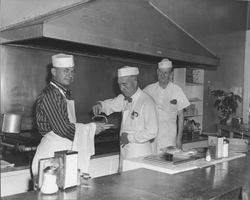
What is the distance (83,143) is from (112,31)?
867mm

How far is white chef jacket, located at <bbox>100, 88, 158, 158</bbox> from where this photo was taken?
→ 2998 mm

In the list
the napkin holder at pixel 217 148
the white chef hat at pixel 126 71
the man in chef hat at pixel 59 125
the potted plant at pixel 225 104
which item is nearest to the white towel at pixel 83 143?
the man in chef hat at pixel 59 125

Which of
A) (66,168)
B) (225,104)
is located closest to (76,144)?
(66,168)

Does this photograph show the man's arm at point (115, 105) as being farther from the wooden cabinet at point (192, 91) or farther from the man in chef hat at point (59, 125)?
the wooden cabinet at point (192, 91)

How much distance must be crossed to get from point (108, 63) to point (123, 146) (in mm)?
1242

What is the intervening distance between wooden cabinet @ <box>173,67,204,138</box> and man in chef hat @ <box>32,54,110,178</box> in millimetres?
2147

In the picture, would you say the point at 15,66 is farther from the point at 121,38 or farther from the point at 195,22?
the point at 195,22

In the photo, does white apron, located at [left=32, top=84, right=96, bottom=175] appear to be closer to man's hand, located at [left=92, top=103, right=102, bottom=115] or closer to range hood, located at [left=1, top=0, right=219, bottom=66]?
range hood, located at [left=1, top=0, right=219, bottom=66]

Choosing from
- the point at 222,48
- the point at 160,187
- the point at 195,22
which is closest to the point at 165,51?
the point at 160,187

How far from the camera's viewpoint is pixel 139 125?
10.1 feet

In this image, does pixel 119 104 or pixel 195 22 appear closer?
pixel 119 104

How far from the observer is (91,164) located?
294 cm

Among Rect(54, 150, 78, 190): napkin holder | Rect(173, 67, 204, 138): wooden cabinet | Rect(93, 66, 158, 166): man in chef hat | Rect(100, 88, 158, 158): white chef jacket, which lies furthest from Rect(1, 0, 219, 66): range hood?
Rect(173, 67, 204, 138): wooden cabinet

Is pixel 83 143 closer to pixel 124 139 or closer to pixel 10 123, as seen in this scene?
pixel 124 139
